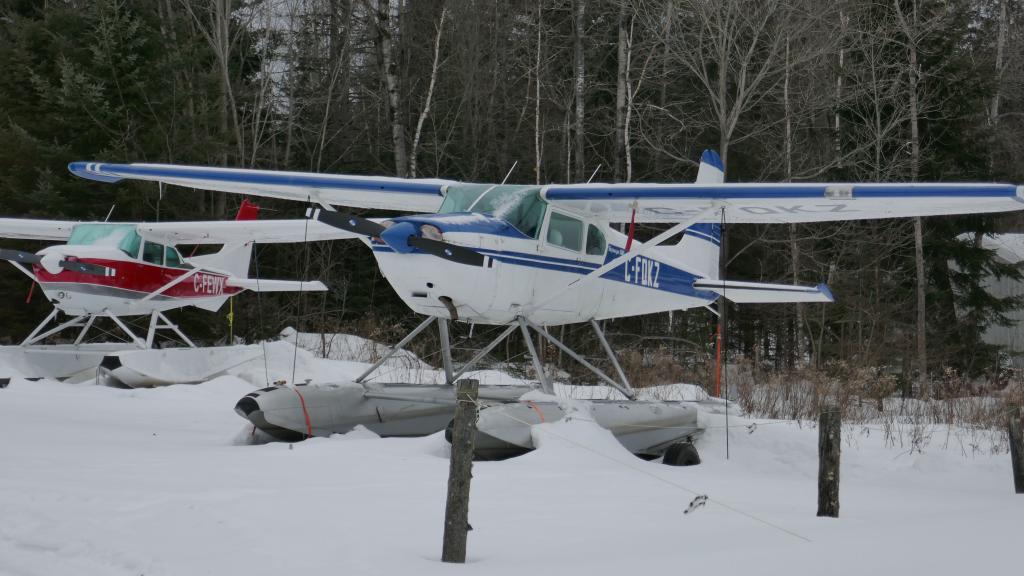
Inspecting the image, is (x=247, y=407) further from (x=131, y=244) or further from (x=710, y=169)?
(x=131, y=244)

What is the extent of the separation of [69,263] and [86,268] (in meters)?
0.24

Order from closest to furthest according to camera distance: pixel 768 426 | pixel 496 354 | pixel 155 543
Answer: pixel 155 543 < pixel 768 426 < pixel 496 354

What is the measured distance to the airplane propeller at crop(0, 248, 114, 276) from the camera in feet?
41.4

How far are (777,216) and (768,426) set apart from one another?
7.24 ft

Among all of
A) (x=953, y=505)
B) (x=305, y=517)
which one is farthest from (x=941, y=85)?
(x=305, y=517)

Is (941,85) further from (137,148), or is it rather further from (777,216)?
(137,148)

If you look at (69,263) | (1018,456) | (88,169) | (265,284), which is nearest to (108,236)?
(69,263)

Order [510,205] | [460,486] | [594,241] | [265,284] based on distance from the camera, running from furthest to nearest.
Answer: [265,284] < [594,241] < [510,205] < [460,486]

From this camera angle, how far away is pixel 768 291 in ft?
33.1

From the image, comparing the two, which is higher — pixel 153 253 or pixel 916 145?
pixel 916 145

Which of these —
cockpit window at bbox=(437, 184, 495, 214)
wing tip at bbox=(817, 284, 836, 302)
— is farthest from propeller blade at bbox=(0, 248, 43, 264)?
wing tip at bbox=(817, 284, 836, 302)

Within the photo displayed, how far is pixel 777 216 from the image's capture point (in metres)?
8.70

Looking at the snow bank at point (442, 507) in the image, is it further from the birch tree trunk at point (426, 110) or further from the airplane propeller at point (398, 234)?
the birch tree trunk at point (426, 110)

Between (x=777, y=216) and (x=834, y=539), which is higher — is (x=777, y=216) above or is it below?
above
